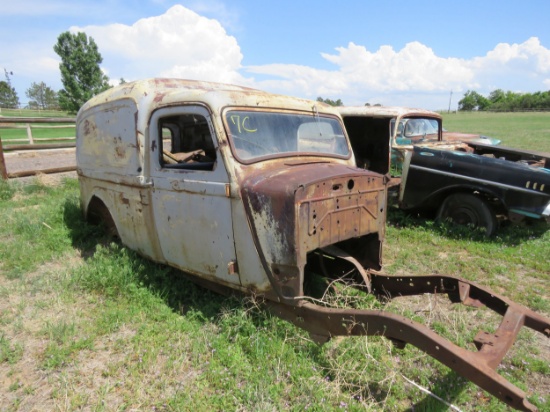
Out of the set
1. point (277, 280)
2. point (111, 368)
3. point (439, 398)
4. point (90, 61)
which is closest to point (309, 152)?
point (277, 280)

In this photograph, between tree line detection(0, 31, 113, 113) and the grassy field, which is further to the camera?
tree line detection(0, 31, 113, 113)

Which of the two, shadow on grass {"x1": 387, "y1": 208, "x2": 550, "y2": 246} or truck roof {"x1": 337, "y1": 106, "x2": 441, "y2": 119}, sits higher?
truck roof {"x1": 337, "y1": 106, "x2": 441, "y2": 119}

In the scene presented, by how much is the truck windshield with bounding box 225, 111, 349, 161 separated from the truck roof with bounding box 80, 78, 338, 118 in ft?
0.36

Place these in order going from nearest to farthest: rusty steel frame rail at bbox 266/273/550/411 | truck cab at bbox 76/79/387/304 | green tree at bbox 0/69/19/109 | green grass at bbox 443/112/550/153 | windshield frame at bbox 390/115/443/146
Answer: rusty steel frame rail at bbox 266/273/550/411, truck cab at bbox 76/79/387/304, windshield frame at bbox 390/115/443/146, green grass at bbox 443/112/550/153, green tree at bbox 0/69/19/109

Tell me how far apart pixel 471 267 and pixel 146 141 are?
4172mm

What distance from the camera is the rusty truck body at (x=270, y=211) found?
2566 millimetres

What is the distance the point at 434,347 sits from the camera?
2.15m

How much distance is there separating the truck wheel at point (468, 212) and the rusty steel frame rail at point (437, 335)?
2.91 meters

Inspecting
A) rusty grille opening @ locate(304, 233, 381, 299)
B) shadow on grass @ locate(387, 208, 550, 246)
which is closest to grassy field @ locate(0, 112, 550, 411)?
rusty grille opening @ locate(304, 233, 381, 299)

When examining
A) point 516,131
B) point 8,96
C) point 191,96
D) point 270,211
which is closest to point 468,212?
point 270,211

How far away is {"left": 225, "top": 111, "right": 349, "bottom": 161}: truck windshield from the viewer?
3.13 m

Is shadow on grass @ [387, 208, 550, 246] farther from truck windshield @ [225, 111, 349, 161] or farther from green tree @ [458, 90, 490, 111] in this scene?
green tree @ [458, 90, 490, 111]

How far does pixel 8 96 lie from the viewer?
67.2 meters

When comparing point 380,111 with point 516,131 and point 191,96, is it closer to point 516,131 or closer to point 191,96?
point 191,96
